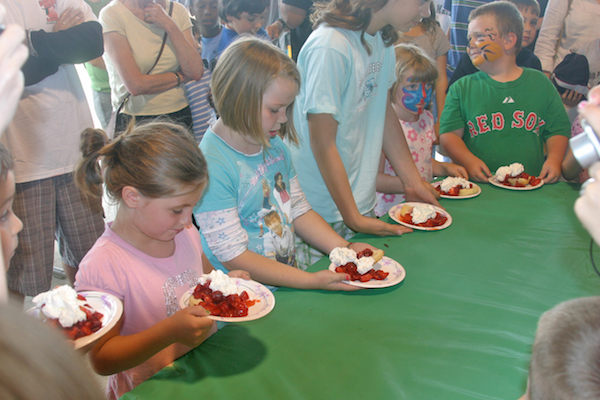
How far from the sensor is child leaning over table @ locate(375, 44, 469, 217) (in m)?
2.64

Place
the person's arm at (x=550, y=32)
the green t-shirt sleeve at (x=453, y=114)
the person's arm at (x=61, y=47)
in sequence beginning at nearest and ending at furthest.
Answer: the person's arm at (x=61, y=47) → the green t-shirt sleeve at (x=453, y=114) → the person's arm at (x=550, y=32)

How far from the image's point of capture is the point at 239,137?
1743mm

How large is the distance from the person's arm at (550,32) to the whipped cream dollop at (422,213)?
2.70 m

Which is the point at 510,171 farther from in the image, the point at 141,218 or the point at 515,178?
the point at 141,218

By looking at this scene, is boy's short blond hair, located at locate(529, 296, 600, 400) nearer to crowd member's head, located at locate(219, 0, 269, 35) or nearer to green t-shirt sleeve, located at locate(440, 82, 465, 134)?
green t-shirt sleeve, located at locate(440, 82, 465, 134)

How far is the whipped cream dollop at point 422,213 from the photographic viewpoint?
208 centimetres

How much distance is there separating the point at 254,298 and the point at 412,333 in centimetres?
51

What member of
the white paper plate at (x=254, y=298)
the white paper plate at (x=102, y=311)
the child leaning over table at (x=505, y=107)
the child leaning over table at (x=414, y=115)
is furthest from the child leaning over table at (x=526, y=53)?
the white paper plate at (x=102, y=311)

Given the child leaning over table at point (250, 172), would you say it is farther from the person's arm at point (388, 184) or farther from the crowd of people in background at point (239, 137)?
the person's arm at point (388, 184)

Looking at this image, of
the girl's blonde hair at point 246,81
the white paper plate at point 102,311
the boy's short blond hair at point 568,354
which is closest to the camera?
the boy's short blond hair at point 568,354

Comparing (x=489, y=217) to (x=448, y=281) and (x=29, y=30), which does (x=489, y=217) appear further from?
(x=29, y=30)

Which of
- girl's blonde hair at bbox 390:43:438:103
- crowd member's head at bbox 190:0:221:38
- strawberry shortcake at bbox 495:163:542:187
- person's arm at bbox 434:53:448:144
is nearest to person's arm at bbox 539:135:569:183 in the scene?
strawberry shortcake at bbox 495:163:542:187

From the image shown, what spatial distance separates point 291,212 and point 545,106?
212 cm

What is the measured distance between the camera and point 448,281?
1.62 m
